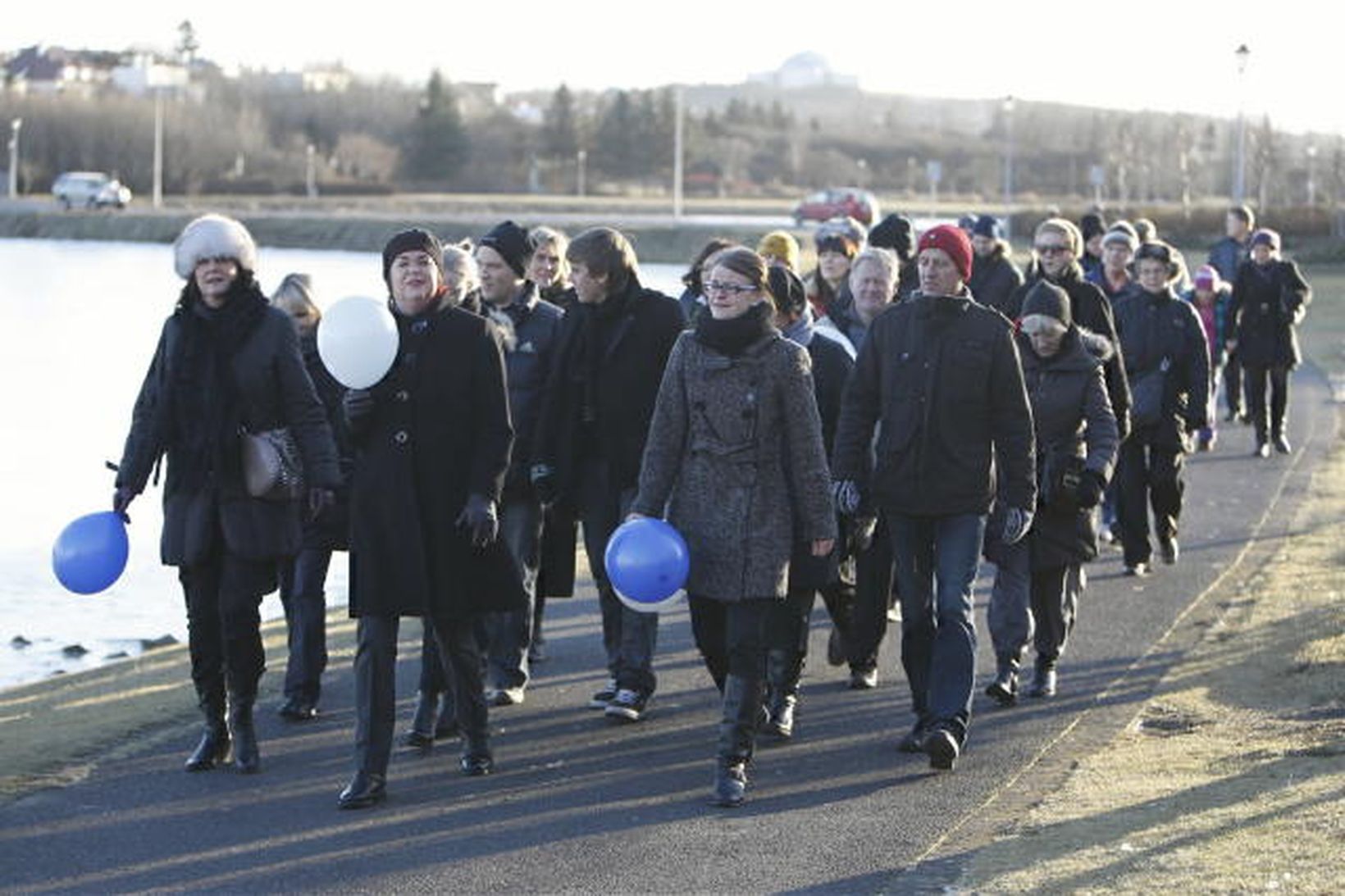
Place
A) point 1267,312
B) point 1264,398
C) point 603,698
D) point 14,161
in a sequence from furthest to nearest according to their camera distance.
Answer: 1. point 14,161
2. point 1264,398
3. point 1267,312
4. point 603,698

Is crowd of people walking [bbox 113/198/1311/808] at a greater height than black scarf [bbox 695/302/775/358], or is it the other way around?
black scarf [bbox 695/302/775/358]

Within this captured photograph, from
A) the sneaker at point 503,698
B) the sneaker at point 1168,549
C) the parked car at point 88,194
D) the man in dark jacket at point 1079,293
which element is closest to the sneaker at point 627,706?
the sneaker at point 503,698

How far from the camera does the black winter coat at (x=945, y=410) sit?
9539 mm

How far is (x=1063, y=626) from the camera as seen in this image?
37.7 ft

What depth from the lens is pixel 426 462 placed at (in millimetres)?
9180

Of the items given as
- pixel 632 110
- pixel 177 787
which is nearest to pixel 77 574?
pixel 177 787

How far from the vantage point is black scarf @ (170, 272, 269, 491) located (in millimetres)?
9352

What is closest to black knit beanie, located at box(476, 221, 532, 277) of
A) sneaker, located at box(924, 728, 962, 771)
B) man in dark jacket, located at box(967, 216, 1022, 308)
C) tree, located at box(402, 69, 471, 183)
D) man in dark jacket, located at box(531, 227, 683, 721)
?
man in dark jacket, located at box(531, 227, 683, 721)

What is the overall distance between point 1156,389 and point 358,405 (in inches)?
274

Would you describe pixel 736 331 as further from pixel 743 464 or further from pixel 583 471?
pixel 583 471

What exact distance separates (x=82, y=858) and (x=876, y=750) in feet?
10.8

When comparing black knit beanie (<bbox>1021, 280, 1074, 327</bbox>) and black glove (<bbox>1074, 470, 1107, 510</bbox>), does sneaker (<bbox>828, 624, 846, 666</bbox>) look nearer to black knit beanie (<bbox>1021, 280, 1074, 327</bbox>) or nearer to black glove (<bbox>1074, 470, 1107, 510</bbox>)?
black glove (<bbox>1074, 470, 1107, 510</bbox>)

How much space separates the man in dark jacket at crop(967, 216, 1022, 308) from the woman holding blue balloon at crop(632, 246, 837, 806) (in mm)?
6242

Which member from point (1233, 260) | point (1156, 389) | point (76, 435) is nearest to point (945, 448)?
point (1156, 389)
